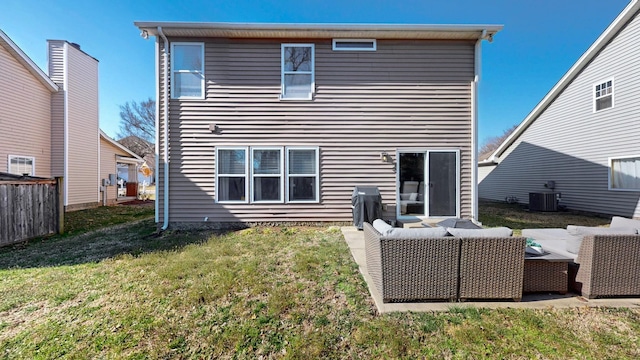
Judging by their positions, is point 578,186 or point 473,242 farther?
point 578,186

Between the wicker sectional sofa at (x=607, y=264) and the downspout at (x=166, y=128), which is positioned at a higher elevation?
the downspout at (x=166, y=128)

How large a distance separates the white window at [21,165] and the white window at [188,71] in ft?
23.7

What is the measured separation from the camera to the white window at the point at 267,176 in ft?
23.0

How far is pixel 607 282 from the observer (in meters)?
Answer: 3.01

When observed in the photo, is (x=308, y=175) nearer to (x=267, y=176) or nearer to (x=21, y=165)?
(x=267, y=176)

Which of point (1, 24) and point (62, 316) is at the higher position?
point (1, 24)

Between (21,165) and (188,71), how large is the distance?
7.93 m

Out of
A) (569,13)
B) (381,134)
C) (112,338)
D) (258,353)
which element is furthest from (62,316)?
(569,13)

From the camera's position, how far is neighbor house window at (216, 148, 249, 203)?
6.98 m

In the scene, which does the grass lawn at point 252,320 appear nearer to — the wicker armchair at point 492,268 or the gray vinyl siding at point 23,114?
the wicker armchair at point 492,268

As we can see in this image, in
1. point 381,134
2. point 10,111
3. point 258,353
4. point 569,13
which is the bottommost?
point 258,353

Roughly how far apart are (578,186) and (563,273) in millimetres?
10455

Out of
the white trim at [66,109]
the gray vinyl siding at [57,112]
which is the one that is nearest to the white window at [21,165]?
the gray vinyl siding at [57,112]

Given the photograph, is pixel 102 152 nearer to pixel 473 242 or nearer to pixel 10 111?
pixel 10 111
